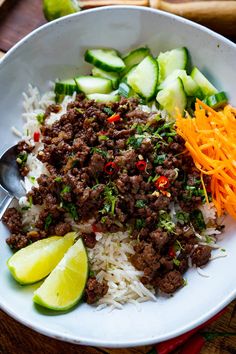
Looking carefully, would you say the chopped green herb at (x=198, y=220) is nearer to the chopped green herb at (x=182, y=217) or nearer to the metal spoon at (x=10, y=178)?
the chopped green herb at (x=182, y=217)

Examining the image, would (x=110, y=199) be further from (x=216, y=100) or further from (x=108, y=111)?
(x=216, y=100)

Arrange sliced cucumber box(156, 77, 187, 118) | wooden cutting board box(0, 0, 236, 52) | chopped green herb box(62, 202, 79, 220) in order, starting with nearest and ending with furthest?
chopped green herb box(62, 202, 79, 220) < sliced cucumber box(156, 77, 187, 118) < wooden cutting board box(0, 0, 236, 52)

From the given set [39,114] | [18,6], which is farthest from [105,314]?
[18,6]

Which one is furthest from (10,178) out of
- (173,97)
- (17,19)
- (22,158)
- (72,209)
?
(17,19)

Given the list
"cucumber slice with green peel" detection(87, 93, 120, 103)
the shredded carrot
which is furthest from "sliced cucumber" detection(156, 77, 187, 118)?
"cucumber slice with green peel" detection(87, 93, 120, 103)

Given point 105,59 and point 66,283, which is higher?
point 105,59

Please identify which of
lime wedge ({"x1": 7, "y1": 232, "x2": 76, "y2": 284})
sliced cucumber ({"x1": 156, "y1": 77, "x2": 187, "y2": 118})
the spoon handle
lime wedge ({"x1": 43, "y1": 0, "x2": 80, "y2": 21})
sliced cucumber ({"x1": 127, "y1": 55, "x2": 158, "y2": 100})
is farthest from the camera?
lime wedge ({"x1": 43, "y1": 0, "x2": 80, "y2": 21})

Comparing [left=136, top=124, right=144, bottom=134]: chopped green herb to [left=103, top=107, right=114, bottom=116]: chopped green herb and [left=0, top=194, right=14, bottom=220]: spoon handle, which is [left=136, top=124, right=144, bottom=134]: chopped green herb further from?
[left=0, top=194, right=14, bottom=220]: spoon handle
